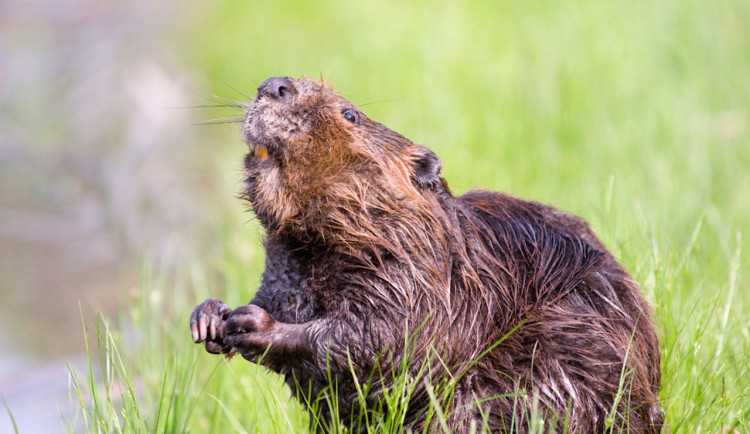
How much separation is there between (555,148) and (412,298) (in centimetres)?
301

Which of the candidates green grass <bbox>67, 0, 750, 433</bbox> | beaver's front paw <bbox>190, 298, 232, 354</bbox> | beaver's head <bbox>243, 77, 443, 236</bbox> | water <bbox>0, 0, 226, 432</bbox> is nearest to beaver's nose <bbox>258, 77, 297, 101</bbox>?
beaver's head <bbox>243, 77, 443, 236</bbox>

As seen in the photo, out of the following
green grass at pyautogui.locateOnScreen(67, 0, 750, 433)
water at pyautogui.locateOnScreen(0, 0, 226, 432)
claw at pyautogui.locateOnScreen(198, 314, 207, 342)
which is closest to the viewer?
claw at pyautogui.locateOnScreen(198, 314, 207, 342)

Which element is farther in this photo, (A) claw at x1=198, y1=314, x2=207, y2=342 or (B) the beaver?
(A) claw at x1=198, y1=314, x2=207, y2=342

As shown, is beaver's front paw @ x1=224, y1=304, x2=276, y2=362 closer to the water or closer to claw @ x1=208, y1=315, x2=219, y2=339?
Answer: claw @ x1=208, y1=315, x2=219, y2=339

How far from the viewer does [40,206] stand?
20.4 feet

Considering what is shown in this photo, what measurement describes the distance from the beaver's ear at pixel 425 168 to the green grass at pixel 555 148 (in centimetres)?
68

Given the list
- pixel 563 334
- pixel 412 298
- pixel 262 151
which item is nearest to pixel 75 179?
pixel 262 151

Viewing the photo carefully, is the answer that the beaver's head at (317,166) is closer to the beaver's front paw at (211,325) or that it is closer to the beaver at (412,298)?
the beaver at (412,298)

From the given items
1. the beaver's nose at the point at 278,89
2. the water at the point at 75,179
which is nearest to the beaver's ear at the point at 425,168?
the beaver's nose at the point at 278,89

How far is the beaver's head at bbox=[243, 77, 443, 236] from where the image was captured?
2.60 metres

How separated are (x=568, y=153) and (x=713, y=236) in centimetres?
118

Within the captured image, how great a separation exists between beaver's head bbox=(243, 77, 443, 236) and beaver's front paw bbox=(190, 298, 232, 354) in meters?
0.26

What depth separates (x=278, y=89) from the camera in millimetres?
2670

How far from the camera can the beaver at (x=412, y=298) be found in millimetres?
2463
